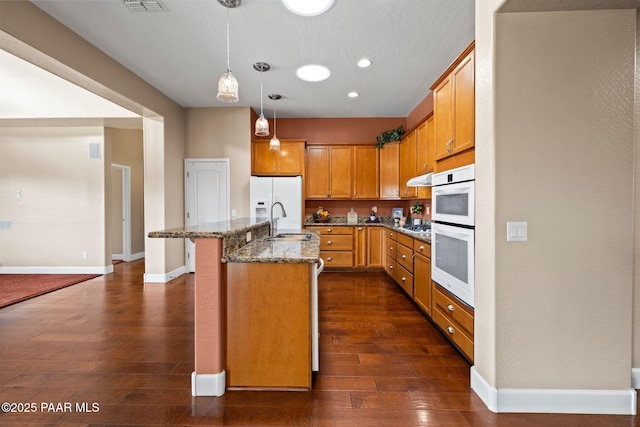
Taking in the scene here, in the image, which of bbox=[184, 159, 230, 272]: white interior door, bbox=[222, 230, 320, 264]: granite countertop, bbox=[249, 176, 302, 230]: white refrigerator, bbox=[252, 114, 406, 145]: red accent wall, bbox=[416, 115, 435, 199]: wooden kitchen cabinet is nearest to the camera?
bbox=[222, 230, 320, 264]: granite countertop

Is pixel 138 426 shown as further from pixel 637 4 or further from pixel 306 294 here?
pixel 637 4

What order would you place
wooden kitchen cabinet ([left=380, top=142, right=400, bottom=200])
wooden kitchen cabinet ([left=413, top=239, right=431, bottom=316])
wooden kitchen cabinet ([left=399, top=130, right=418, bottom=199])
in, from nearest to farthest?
wooden kitchen cabinet ([left=413, top=239, right=431, bottom=316]), wooden kitchen cabinet ([left=399, top=130, right=418, bottom=199]), wooden kitchen cabinet ([left=380, top=142, right=400, bottom=200])

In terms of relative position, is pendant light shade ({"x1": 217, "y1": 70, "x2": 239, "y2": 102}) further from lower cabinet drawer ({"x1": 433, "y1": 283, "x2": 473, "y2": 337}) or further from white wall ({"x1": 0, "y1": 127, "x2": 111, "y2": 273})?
white wall ({"x1": 0, "y1": 127, "x2": 111, "y2": 273})

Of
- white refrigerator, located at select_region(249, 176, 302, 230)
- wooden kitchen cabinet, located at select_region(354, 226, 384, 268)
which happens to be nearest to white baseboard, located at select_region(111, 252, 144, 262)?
white refrigerator, located at select_region(249, 176, 302, 230)

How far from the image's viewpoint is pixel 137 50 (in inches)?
125

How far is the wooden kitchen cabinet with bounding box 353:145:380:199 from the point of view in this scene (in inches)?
213

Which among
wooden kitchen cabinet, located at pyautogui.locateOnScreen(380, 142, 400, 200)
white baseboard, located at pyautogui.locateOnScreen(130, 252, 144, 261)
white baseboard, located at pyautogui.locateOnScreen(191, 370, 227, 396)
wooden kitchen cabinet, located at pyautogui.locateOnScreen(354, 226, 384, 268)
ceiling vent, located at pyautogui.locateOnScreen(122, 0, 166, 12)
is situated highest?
ceiling vent, located at pyautogui.locateOnScreen(122, 0, 166, 12)

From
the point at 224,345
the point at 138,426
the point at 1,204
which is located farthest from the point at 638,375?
the point at 1,204

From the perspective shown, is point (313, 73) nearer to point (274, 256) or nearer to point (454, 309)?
point (274, 256)

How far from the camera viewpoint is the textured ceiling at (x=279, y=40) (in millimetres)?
2498

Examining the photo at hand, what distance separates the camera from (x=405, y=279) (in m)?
3.77

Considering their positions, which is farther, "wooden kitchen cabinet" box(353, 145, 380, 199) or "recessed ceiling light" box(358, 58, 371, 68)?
"wooden kitchen cabinet" box(353, 145, 380, 199)

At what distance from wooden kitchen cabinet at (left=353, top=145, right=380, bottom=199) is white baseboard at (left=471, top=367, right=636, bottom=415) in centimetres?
397

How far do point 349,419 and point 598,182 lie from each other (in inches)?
79.5
